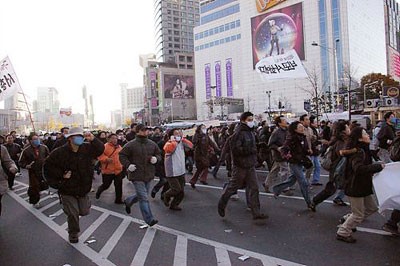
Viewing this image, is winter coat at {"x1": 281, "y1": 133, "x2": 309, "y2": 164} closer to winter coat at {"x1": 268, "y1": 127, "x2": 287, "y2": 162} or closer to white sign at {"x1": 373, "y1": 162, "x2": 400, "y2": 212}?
winter coat at {"x1": 268, "y1": 127, "x2": 287, "y2": 162}

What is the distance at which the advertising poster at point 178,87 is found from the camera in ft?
366

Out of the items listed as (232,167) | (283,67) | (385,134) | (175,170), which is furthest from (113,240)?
(385,134)

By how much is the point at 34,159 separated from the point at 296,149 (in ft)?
20.2

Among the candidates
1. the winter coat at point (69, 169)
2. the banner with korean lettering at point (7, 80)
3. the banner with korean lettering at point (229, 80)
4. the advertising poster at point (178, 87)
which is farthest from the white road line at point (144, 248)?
the advertising poster at point (178, 87)

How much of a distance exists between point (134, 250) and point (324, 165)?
348cm

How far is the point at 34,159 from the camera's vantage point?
847 cm

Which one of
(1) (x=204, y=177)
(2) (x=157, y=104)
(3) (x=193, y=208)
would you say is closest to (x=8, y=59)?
(1) (x=204, y=177)

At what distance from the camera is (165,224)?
247 inches

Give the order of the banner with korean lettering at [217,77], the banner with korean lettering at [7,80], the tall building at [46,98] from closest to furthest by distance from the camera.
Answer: the banner with korean lettering at [7,80] → the banner with korean lettering at [217,77] → the tall building at [46,98]

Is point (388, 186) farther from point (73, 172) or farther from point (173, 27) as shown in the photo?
point (173, 27)

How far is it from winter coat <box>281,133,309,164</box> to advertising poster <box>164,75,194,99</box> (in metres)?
105

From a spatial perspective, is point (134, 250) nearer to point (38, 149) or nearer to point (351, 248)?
point (351, 248)

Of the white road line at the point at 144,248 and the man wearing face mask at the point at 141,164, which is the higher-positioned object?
the man wearing face mask at the point at 141,164

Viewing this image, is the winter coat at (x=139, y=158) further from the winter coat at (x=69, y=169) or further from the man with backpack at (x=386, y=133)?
the man with backpack at (x=386, y=133)
